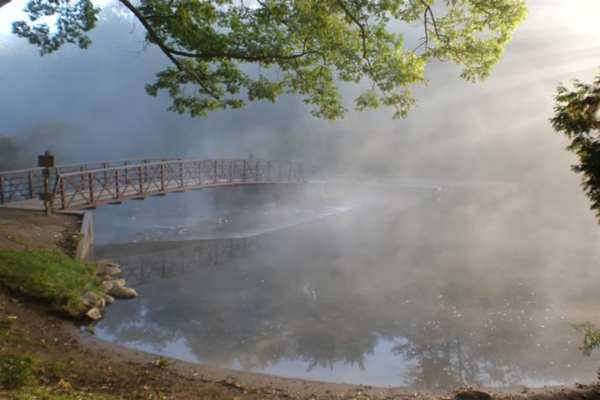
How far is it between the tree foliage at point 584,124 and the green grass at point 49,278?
9.88 metres

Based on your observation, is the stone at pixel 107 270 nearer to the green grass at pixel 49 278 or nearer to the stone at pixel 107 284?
the stone at pixel 107 284

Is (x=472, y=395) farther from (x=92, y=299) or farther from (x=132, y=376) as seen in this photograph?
(x=92, y=299)

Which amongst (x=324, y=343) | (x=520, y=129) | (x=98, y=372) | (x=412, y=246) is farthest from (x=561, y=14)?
(x=98, y=372)

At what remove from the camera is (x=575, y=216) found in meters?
31.9

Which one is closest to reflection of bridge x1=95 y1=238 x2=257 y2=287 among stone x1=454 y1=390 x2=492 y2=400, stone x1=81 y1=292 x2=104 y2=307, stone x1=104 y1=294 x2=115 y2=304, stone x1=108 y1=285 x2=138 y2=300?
stone x1=108 y1=285 x2=138 y2=300

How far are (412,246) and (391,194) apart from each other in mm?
19457

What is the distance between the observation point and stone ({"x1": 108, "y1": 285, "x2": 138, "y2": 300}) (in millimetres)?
12141

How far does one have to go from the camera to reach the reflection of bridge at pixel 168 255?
15.4 m

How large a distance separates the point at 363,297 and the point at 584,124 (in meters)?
8.60

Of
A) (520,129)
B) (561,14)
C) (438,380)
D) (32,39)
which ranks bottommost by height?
(438,380)

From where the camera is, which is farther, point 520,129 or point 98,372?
point 520,129

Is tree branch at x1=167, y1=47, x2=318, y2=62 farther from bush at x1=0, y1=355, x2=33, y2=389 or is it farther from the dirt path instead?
bush at x1=0, y1=355, x2=33, y2=389

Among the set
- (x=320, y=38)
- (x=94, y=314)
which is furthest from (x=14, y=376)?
(x=320, y=38)

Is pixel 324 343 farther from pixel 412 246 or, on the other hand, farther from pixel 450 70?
pixel 450 70
